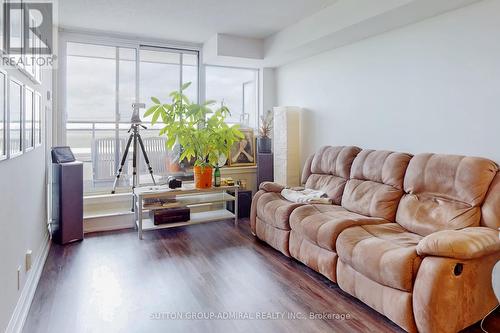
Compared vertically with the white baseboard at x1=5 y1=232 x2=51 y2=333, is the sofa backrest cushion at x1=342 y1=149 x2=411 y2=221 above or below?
above

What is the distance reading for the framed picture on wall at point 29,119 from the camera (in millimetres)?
2470

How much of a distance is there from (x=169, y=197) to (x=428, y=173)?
9.87 feet

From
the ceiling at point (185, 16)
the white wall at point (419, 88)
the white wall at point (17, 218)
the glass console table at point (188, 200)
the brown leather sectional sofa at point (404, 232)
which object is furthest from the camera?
the glass console table at point (188, 200)

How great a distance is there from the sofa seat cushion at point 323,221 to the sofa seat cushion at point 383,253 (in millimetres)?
76

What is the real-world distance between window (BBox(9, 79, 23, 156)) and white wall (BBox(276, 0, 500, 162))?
318cm

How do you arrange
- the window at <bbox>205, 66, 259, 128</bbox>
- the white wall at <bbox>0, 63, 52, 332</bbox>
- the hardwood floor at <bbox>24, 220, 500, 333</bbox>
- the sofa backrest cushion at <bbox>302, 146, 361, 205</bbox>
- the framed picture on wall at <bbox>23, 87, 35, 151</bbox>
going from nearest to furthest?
the white wall at <bbox>0, 63, 52, 332</bbox>, the hardwood floor at <bbox>24, 220, 500, 333</bbox>, the framed picture on wall at <bbox>23, 87, 35, 151</bbox>, the sofa backrest cushion at <bbox>302, 146, 361, 205</bbox>, the window at <bbox>205, 66, 259, 128</bbox>

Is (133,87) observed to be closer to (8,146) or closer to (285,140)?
(285,140)

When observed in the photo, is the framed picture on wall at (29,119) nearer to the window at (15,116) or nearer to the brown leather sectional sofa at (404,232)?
the window at (15,116)

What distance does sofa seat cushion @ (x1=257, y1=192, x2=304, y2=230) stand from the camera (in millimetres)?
3393

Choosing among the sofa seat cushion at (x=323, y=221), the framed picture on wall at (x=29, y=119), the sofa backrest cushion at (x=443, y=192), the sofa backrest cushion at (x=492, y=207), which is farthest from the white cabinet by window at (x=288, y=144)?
the framed picture on wall at (x=29, y=119)

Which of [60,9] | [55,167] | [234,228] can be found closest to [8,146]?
[55,167]

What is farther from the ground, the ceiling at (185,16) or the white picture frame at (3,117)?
the ceiling at (185,16)

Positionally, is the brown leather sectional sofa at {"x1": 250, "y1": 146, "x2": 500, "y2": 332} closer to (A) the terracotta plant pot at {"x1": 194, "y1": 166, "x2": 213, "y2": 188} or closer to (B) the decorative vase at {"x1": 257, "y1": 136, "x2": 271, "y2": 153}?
(A) the terracotta plant pot at {"x1": 194, "y1": 166, "x2": 213, "y2": 188}

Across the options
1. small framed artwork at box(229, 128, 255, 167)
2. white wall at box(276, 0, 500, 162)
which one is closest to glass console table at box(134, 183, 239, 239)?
small framed artwork at box(229, 128, 255, 167)
